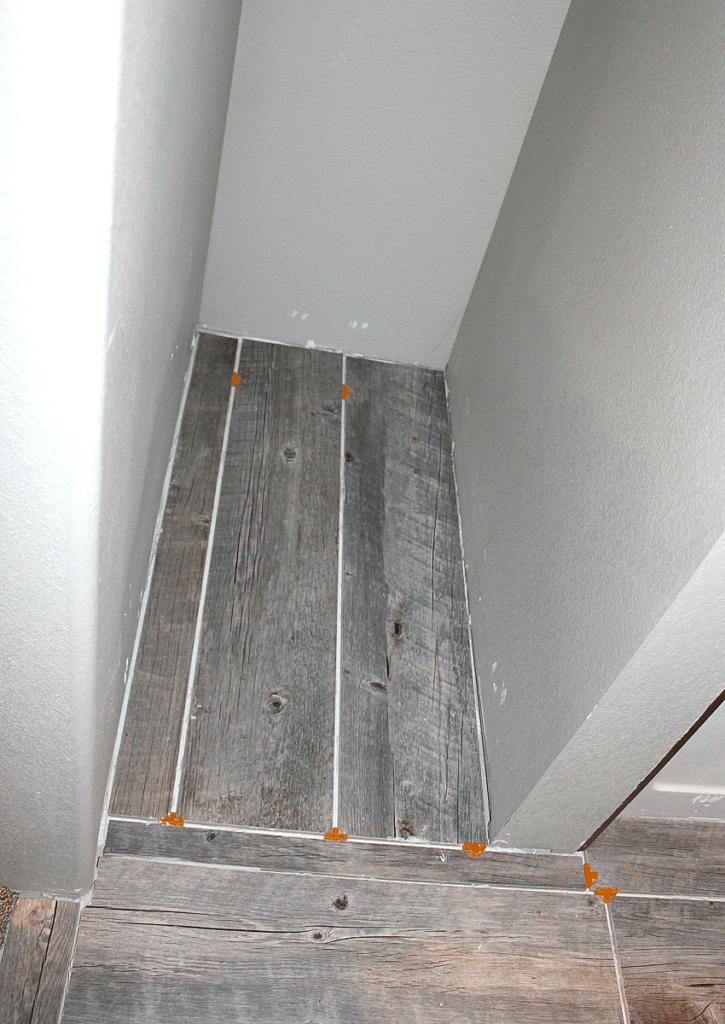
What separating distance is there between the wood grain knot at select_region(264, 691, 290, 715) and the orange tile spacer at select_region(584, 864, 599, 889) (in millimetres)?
566

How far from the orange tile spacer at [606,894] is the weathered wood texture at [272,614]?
449 millimetres

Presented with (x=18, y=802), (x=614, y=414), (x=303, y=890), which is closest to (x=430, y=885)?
(x=303, y=890)

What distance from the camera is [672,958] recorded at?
1.27 meters

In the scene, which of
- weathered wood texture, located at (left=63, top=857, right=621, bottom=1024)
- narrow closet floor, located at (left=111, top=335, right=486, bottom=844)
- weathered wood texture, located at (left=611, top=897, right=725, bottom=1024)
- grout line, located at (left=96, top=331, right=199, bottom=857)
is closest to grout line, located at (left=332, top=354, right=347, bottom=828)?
narrow closet floor, located at (left=111, top=335, right=486, bottom=844)

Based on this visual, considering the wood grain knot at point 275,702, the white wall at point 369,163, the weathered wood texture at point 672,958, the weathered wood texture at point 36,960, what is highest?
the white wall at point 369,163

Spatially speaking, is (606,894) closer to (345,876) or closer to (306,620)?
(345,876)

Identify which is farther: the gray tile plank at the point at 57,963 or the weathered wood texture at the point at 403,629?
the weathered wood texture at the point at 403,629

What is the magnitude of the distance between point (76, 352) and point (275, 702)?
1.01m

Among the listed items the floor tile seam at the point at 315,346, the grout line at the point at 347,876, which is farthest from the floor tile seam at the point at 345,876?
the floor tile seam at the point at 315,346

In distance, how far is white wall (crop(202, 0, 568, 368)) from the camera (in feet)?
5.39

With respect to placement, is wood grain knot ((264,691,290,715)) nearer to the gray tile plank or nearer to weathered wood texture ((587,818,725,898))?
the gray tile plank

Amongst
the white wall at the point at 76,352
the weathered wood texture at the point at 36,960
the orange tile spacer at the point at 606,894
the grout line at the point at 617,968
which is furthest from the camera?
the orange tile spacer at the point at 606,894

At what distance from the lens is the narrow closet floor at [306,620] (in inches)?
52.2

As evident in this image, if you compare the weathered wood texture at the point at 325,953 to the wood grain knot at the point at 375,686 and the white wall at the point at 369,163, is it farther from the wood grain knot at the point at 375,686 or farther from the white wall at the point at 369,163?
the white wall at the point at 369,163
